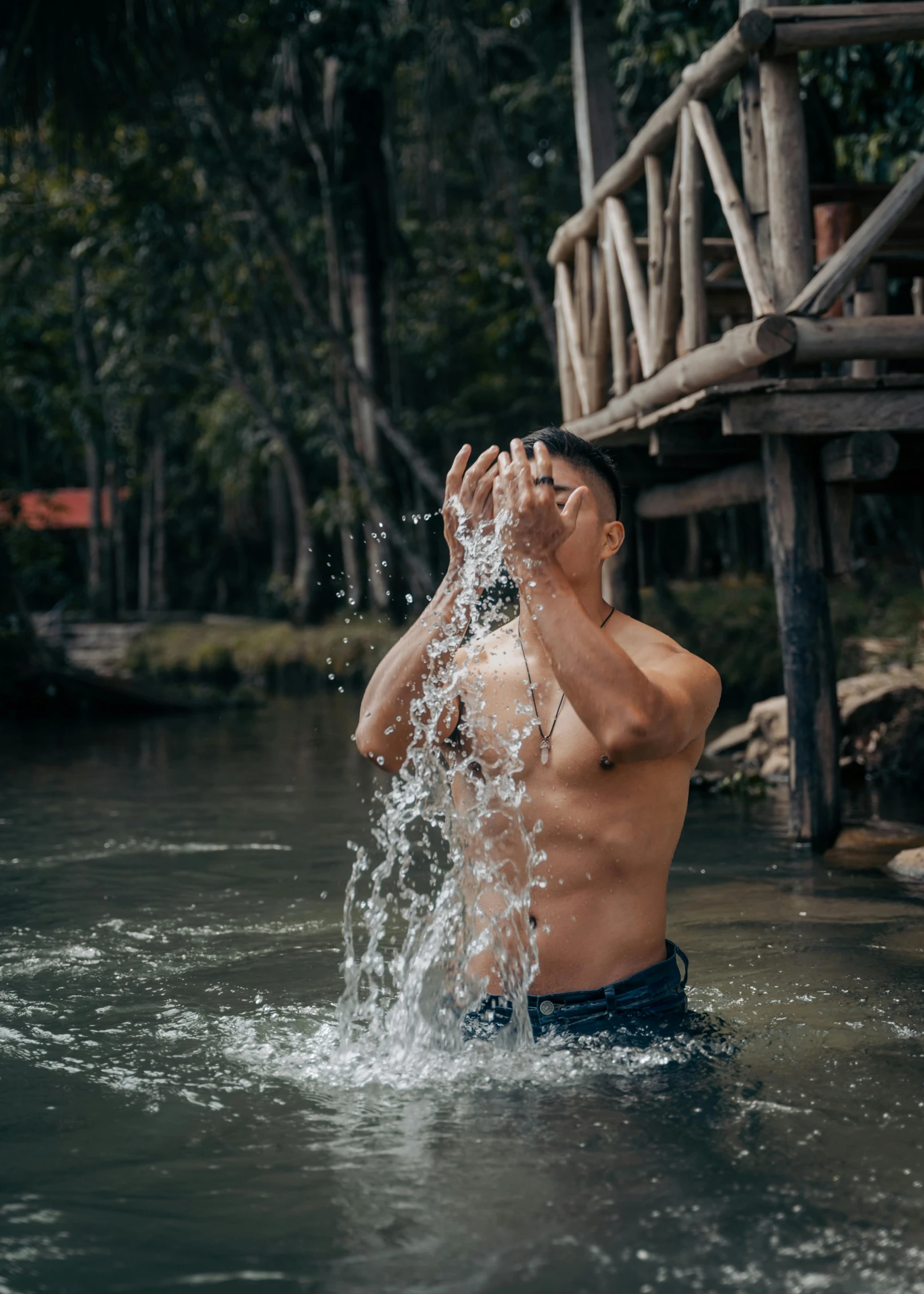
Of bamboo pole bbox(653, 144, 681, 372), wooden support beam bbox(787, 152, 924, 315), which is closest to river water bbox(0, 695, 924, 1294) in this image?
wooden support beam bbox(787, 152, 924, 315)

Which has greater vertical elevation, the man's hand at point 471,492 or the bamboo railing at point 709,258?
the bamboo railing at point 709,258

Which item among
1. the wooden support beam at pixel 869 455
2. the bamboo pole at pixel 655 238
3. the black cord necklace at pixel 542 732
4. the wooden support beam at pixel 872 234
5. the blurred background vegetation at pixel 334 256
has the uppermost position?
the blurred background vegetation at pixel 334 256

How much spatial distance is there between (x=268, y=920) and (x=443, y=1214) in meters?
3.42

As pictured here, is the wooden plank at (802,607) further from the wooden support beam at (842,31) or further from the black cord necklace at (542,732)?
the black cord necklace at (542,732)

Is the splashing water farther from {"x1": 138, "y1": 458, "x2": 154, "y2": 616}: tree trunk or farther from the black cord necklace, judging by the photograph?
{"x1": 138, "y1": 458, "x2": 154, "y2": 616}: tree trunk

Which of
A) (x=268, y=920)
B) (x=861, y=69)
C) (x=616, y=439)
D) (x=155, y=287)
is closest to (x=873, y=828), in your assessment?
(x=616, y=439)

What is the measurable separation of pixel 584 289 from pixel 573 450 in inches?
250

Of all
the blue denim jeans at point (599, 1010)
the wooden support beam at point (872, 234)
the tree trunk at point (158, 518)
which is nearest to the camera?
the blue denim jeans at point (599, 1010)

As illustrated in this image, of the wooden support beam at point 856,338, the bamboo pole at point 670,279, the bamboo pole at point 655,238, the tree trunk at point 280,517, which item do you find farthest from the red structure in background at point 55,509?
the wooden support beam at point 856,338

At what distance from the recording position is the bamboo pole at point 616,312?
858 cm

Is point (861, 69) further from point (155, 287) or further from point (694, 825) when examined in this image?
point (155, 287)

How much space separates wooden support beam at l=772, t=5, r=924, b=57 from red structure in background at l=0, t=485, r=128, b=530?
1637 cm

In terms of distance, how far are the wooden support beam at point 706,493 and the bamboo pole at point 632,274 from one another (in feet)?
2.76

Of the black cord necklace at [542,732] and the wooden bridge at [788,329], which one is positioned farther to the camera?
the wooden bridge at [788,329]
